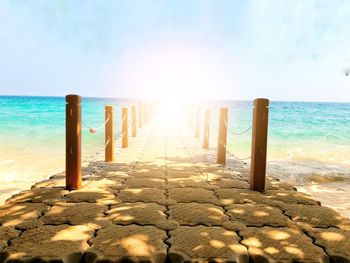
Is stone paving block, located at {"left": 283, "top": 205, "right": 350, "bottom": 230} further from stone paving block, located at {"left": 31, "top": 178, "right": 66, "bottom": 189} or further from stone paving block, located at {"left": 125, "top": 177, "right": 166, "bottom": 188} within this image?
stone paving block, located at {"left": 31, "top": 178, "right": 66, "bottom": 189}

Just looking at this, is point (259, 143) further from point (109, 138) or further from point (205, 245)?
point (109, 138)

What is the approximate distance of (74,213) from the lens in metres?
3.03

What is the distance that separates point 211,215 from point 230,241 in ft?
2.10

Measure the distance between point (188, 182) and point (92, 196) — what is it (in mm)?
1516

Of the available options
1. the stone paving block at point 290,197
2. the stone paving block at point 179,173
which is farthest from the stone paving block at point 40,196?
the stone paving block at point 290,197

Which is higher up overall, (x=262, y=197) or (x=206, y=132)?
(x=206, y=132)

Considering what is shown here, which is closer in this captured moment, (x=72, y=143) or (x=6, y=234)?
(x=6, y=234)

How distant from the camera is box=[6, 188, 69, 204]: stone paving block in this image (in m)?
3.48

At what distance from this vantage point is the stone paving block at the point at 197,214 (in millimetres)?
2874

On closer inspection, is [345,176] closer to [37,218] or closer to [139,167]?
[139,167]

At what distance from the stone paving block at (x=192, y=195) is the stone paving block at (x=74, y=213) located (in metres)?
0.92

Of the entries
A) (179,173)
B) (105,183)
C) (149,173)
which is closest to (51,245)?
(105,183)

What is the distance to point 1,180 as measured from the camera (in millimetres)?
7484

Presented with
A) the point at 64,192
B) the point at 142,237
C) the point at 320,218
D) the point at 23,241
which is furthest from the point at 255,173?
the point at 23,241
